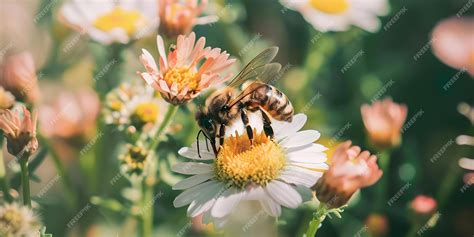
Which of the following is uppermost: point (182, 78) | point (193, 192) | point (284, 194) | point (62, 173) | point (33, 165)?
point (182, 78)

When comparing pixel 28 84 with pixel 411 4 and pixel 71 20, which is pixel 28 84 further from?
pixel 411 4

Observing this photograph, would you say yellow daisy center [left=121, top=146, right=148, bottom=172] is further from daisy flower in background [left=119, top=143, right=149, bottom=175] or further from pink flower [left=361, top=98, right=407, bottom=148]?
pink flower [left=361, top=98, right=407, bottom=148]

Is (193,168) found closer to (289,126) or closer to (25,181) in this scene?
(289,126)

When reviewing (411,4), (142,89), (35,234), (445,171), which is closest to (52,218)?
(142,89)

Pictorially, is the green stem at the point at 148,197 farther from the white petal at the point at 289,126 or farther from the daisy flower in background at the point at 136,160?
the white petal at the point at 289,126

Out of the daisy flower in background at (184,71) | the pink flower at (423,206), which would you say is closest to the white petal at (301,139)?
the daisy flower in background at (184,71)

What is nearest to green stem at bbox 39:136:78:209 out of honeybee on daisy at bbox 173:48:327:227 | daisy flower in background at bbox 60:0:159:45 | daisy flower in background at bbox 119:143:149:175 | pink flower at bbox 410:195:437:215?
daisy flower in background at bbox 119:143:149:175

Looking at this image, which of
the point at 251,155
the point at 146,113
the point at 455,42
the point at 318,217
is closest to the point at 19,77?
the point at 146,113

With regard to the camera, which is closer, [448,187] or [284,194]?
[284,194]
